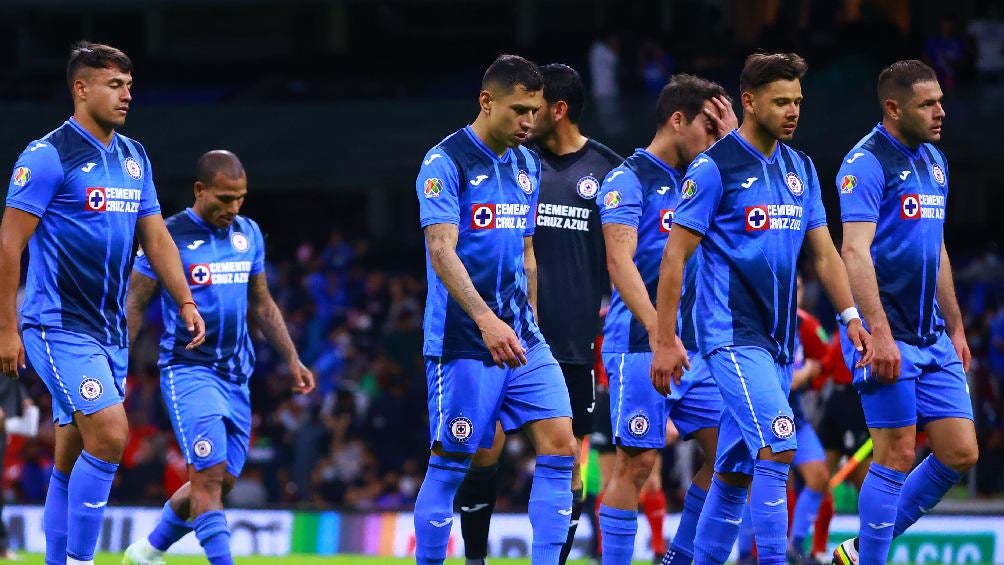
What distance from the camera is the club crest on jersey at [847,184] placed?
7.30 m

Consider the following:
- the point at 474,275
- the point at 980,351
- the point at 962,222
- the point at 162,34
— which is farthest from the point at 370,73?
the point at 474,275

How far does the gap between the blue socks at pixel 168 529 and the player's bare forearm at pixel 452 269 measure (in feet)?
8.84

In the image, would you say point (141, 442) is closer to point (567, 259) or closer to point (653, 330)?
point (567, 259)

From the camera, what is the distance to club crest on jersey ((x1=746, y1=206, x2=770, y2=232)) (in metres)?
6.80

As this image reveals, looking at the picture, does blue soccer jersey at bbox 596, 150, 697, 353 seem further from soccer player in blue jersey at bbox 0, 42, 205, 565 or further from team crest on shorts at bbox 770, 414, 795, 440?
soccer player in blue jersey at bbox 0, 42, 205, 565

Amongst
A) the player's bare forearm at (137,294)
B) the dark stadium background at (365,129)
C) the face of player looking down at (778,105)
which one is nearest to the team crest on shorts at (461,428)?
the face of player looking down at (778,105)

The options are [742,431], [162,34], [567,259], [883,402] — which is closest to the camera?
[742,431]

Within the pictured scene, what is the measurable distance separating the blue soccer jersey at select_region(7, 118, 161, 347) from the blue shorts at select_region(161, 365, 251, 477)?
1.00 meters

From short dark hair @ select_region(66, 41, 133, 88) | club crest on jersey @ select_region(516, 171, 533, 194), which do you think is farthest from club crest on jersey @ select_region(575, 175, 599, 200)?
short dark hair @ select_region(66, 41, 133, 88)

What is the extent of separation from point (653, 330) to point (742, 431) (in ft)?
→ 2.00

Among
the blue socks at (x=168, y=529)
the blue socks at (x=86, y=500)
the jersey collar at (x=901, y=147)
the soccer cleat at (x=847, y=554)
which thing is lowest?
the blue socks at (x=168, y=529)

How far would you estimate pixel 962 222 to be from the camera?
742 inches

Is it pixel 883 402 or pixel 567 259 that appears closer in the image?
pixel 883 402

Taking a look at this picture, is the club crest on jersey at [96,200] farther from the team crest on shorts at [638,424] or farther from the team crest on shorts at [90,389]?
the team crest on shorts at [638,424]
